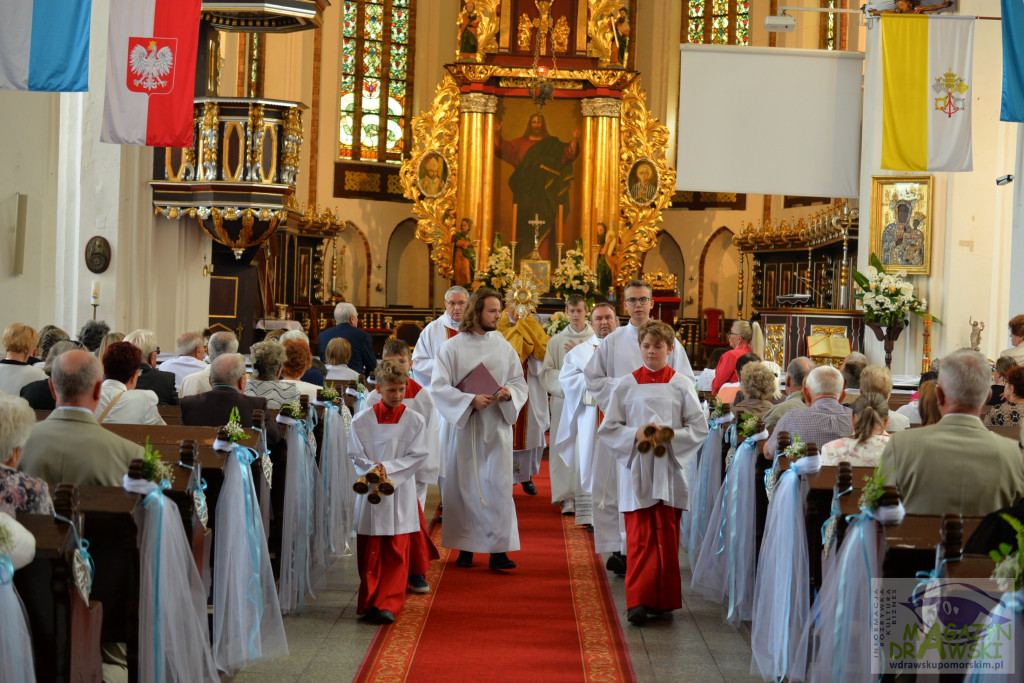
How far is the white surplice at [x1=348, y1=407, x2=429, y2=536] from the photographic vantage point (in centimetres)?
599

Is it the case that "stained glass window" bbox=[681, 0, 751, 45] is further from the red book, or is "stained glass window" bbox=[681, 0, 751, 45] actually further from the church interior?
the red book

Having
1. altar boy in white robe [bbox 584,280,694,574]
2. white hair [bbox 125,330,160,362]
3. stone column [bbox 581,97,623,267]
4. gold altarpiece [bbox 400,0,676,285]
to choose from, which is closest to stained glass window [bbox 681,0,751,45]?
gold altarpiece [bbox 400,0,676,285]

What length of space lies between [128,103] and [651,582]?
17.7ft

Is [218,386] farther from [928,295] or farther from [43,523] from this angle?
[928,295]

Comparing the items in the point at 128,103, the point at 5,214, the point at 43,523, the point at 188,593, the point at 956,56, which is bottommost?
the point at 188,593

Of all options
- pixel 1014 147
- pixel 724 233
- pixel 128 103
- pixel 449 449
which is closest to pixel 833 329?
pixel 1014 147

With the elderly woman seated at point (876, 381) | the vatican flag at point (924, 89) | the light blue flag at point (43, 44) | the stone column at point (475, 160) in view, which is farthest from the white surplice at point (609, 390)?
the stone column at point (475, 160)

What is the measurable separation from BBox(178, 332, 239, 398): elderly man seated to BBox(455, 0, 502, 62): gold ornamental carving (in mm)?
14841

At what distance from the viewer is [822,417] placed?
5.66 meters

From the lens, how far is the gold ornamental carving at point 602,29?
69.1 feet

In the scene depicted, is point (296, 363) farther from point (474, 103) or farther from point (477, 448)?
point (474, 103)

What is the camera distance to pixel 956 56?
33.3 ft

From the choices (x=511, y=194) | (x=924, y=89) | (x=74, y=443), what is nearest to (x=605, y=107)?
(x=511, y=194)

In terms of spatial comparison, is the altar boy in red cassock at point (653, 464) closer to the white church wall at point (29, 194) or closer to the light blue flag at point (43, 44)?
the light blue flag at point (43, 44)
